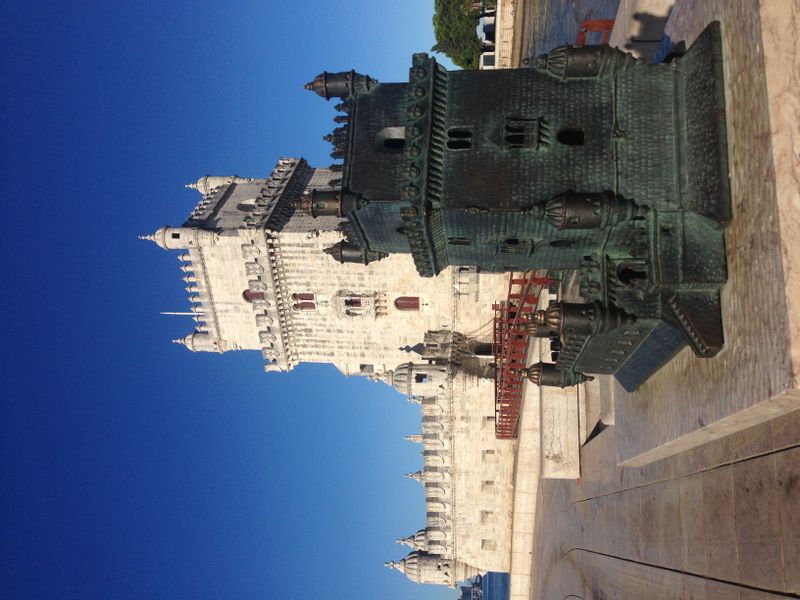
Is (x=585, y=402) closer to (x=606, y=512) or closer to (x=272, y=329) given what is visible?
(x=606, y=512)

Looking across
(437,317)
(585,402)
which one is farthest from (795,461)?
(437,317)

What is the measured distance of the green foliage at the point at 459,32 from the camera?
1582 inches

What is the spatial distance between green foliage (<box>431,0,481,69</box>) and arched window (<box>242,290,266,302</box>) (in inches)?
880

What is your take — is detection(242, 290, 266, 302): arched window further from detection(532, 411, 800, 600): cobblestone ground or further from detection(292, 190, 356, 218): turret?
detection(292, 190, 356, 218): turret

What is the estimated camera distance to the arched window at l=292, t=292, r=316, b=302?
2746 centimetres

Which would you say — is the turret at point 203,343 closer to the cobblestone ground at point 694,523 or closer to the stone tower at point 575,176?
the cobblestone ground at point 694,523

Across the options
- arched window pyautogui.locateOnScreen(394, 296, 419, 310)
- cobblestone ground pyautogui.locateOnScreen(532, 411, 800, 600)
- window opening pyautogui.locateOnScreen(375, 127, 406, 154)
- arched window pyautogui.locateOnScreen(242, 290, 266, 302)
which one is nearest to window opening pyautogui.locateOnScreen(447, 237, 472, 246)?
window opening pyautogui.locateOnScreen(375, 127, 406, 154)

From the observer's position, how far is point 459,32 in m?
40.5

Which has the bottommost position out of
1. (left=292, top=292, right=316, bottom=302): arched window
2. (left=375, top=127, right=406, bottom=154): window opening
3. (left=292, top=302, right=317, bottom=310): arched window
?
(left=375, top=127, right=406, bottom=154): window opening

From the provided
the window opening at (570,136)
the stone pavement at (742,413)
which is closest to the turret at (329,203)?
the window opening at (570,136)

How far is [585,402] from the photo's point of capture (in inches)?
759

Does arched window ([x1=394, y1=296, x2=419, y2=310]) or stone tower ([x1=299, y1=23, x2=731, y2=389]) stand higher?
arched window ([x1=394, y1=296, x2=419, y2=310])

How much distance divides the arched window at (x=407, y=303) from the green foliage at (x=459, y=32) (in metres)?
21.0

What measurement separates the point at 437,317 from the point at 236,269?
28.9ft
